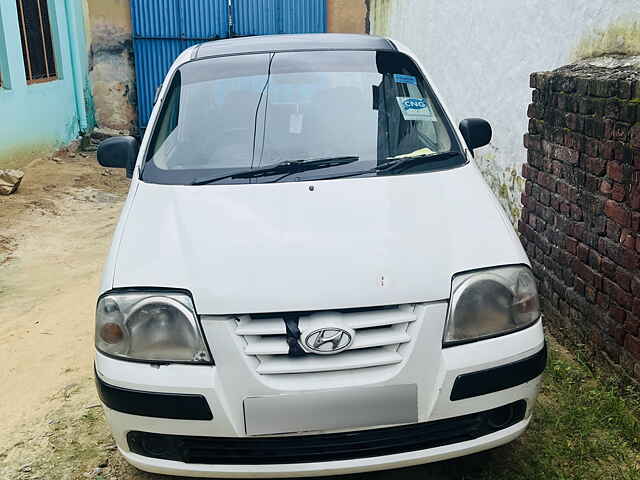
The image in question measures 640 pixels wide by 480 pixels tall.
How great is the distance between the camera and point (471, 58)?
19.7ft

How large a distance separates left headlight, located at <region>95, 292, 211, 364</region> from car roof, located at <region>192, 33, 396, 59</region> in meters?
1.76

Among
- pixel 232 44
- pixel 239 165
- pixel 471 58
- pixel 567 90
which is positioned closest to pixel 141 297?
pixel 239 165

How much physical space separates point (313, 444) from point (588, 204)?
6.78 feet

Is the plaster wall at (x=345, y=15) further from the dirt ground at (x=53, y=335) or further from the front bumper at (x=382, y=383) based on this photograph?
the front bumper at (x=382, y=383)

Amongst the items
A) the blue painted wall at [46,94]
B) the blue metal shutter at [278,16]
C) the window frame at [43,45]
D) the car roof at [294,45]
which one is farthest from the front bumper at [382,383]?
the blue metal shutter at [278,16]

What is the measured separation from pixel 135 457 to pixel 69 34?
31.5ft

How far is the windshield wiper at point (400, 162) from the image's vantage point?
2799 millimetres

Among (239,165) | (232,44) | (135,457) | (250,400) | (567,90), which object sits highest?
(232,44)

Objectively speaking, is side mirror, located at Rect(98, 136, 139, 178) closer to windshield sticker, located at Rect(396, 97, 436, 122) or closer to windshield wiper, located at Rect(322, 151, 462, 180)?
windshield wiper, located at Rect(322, 151, 462, 180)

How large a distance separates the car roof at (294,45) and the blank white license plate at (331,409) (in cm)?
205

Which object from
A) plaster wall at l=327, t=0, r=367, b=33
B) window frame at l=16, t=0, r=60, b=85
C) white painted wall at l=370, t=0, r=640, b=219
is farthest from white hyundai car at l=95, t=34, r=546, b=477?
plaster wall at l=327, t=0, r=367, b=33

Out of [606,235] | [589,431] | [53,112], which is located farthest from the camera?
[53,112]

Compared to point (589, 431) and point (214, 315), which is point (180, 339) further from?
point (589, 431)

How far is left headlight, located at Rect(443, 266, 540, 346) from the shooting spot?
2.17 metres
